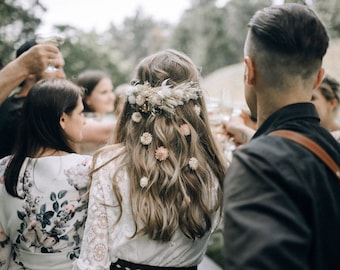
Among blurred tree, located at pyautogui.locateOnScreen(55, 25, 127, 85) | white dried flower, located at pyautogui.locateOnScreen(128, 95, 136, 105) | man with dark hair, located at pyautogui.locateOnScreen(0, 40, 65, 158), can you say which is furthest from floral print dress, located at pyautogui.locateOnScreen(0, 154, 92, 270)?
blurred tree, located at pyautogui.locateOnScreen(55, 25, 127, 85)

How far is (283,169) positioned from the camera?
1.13 meters

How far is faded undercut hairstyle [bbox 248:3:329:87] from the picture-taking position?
1.29 meters

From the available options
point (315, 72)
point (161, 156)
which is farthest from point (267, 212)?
point (161, 156)

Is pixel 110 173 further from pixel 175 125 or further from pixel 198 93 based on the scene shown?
pixel 198 93

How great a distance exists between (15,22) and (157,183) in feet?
30.3

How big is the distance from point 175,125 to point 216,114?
0.97 meters

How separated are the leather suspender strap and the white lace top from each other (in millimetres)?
884

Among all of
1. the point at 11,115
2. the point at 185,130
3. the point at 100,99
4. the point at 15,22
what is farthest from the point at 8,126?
the point at 15,22

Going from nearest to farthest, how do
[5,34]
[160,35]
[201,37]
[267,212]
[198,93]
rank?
1. [267,212]
2. [198,93]
3. [5,34]
4. [201,37]
5. [160,35]

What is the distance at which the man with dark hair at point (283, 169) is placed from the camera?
1.07 m

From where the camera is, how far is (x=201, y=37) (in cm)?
3244

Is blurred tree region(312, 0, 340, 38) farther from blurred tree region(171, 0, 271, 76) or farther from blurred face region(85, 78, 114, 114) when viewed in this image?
blurred tree region(171, 0, 271, 76)

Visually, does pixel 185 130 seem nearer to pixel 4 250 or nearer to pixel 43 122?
pixel 43 122

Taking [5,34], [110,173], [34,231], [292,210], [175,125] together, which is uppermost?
[292,210]
